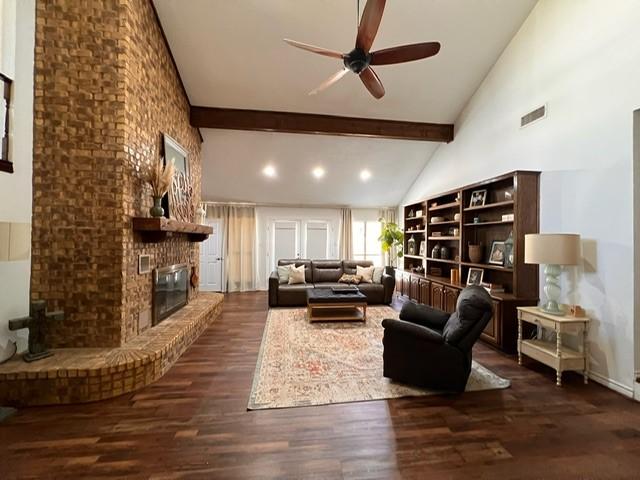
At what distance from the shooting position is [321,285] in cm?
600

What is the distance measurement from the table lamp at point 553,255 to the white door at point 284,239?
18.5ft

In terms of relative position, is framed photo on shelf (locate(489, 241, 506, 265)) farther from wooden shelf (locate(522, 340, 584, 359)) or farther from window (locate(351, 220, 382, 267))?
window (locate(351, 220, 382, 267))

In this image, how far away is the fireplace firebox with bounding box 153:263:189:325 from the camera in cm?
343

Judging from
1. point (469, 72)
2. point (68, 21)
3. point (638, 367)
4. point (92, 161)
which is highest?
point (469, 72)

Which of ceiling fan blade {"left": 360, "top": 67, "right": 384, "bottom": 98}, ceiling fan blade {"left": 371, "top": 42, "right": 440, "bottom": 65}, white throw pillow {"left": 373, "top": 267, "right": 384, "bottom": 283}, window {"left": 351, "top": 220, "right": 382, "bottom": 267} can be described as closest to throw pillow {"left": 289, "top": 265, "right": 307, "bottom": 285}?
white throw pillow {"left": 373, "top": 267, "right": 384, "bottom": 283}

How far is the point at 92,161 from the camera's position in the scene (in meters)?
2.76

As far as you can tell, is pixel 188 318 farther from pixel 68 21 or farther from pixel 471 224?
pixel 471 224

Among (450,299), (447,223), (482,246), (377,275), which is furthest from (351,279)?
(482,246)

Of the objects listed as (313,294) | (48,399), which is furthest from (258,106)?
(48,399)

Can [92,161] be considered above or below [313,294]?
above

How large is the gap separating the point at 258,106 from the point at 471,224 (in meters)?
4.02

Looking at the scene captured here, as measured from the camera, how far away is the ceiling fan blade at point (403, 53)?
8.22 feet

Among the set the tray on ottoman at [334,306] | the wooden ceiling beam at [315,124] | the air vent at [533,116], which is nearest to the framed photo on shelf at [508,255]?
the air vent at [533,116]

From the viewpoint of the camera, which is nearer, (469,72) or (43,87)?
(43,87)
